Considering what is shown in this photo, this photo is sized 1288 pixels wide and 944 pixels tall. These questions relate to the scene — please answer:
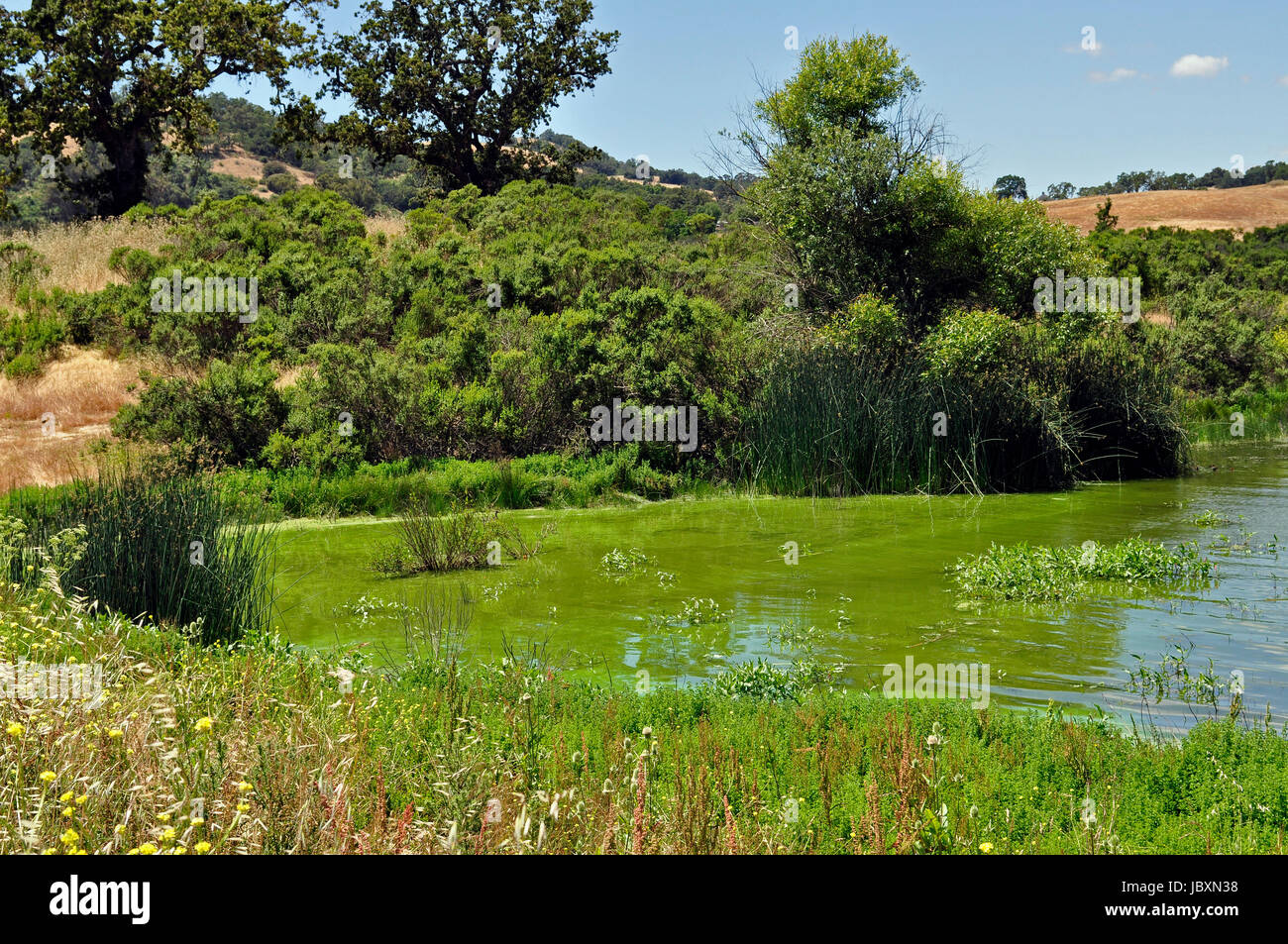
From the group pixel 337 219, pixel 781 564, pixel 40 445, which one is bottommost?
pixel 781 564

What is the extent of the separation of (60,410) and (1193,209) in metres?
63.1

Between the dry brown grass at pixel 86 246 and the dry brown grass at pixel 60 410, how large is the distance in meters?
2.79

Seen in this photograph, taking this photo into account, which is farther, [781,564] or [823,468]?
[823,468]

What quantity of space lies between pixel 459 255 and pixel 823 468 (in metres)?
8.97

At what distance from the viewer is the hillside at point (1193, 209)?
5819cm

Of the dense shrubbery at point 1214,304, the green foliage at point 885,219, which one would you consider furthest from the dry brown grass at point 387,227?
the dense shrubbery at point 1214,304

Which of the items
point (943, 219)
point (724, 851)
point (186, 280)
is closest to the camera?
point (724, 851)

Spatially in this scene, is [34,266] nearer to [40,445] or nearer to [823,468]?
[40,445]

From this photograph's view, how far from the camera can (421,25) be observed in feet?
105

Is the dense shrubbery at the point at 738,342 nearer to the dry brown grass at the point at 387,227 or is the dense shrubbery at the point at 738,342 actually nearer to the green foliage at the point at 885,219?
the green foliage at the point at 885,219

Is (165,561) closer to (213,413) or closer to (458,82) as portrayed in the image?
(213,413)

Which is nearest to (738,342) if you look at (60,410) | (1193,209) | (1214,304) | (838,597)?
(838,597)
